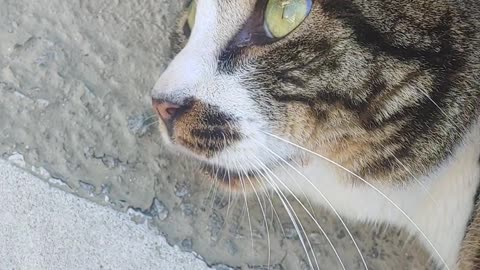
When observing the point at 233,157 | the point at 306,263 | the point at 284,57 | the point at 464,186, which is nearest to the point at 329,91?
the point at 284,57

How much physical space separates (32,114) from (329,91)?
63 centimetres

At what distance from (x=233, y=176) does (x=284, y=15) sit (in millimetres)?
308

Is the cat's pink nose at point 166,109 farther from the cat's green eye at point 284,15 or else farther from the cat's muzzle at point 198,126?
the cat's green eye at point 284,15

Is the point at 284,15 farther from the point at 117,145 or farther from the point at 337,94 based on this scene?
the point at 117,145

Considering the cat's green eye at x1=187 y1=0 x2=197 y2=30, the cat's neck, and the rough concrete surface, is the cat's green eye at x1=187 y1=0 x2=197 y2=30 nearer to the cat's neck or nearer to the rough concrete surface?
the rough concrete surface

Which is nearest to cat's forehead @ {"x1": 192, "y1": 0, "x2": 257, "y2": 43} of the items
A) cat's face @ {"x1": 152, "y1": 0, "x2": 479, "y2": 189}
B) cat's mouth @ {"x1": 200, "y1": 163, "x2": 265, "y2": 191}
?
cat's face @ {"x1": 152, "y1": 0, "x2": 479, "y2": 189}

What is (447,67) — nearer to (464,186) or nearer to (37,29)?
(464,186)

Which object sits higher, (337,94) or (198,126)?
(337,94)

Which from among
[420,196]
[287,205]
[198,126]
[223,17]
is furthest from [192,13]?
[420,196]

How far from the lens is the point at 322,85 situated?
1.26 meters

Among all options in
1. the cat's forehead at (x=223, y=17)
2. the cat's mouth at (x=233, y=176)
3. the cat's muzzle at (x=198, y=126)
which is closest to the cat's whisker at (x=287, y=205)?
the cat's mouth at (x=233, y=176)

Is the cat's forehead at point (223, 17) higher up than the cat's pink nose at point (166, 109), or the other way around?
the cat's forehead at point (223, 17)

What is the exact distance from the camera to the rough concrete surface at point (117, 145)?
60.6 inches

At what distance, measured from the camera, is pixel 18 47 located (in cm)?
164
